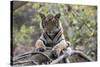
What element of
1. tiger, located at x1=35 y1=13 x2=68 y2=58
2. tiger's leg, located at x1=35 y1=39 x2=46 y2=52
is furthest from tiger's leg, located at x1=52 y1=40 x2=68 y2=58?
tiger's leg, located at x1=35 y1=39 x2=46 y2=52

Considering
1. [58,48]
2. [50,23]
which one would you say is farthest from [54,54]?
[50,23]

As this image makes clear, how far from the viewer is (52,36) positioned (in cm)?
281

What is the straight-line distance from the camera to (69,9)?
114 inches

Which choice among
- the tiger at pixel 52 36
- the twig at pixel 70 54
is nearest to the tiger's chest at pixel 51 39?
the tiger at pixel 52 36

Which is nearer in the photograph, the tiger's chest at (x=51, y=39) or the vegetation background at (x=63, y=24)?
the vegetation background at (x=63, y=24)

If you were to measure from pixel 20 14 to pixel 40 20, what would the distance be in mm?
278

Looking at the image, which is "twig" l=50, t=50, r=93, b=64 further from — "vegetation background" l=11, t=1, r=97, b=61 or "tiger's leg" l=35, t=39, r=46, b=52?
"tiger's leg" l=35, t=39, r=46, b=52

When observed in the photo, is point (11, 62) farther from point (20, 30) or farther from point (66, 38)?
point (66, 38)

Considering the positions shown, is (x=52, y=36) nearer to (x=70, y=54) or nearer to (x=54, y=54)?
(x=54, y=54)

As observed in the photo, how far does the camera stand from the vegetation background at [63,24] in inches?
103

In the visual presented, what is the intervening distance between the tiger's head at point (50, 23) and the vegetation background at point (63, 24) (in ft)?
0.17

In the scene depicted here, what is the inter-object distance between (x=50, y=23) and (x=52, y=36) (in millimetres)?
175

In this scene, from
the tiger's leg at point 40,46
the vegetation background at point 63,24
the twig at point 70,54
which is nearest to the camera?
the vegetation background at point 63,24

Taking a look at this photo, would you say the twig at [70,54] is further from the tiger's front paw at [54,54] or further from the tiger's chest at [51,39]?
the tiger's chest at [51,39]
